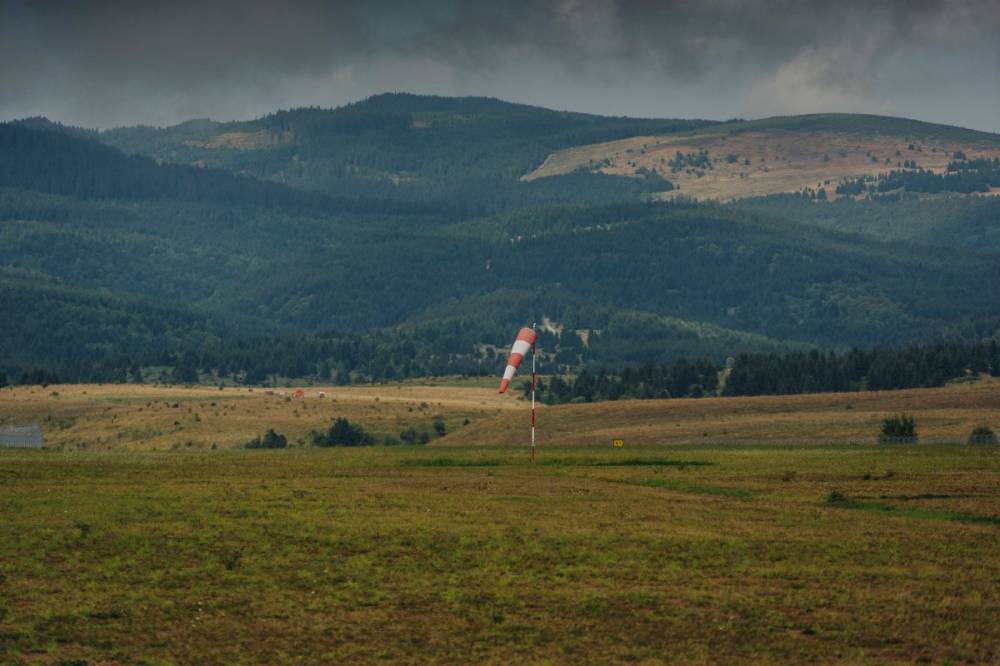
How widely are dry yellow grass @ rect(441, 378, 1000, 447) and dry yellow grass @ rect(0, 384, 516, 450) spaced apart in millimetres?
17964

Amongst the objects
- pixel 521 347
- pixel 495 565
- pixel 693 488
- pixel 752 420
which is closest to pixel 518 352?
pixel 521 347

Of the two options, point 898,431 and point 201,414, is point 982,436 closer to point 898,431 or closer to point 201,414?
point 898,431

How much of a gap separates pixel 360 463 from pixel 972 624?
5072 cm

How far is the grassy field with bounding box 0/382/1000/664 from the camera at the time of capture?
3222 centimetres

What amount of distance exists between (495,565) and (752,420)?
3114 inches

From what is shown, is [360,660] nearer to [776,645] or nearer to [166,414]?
[776,645]

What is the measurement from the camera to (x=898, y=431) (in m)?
102

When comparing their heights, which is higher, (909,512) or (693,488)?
(693,488)

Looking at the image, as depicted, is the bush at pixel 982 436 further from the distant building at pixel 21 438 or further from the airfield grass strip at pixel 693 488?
the distant building at pixel 21 438

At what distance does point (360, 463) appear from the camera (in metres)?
82.2

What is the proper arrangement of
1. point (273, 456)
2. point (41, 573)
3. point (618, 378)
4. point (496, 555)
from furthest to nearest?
point (618, 378) → point (273, 456) → point (496, 555) → point (41, 573)

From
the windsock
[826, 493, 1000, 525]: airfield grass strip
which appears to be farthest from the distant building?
[826, 493, 1000, 525]: airfield grass strip

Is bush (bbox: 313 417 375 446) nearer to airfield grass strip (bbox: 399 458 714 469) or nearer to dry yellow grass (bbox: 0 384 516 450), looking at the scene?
dry yellow grass (bbox: 0 384 516 450)

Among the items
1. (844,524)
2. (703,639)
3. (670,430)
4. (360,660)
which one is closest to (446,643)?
(360,660)
